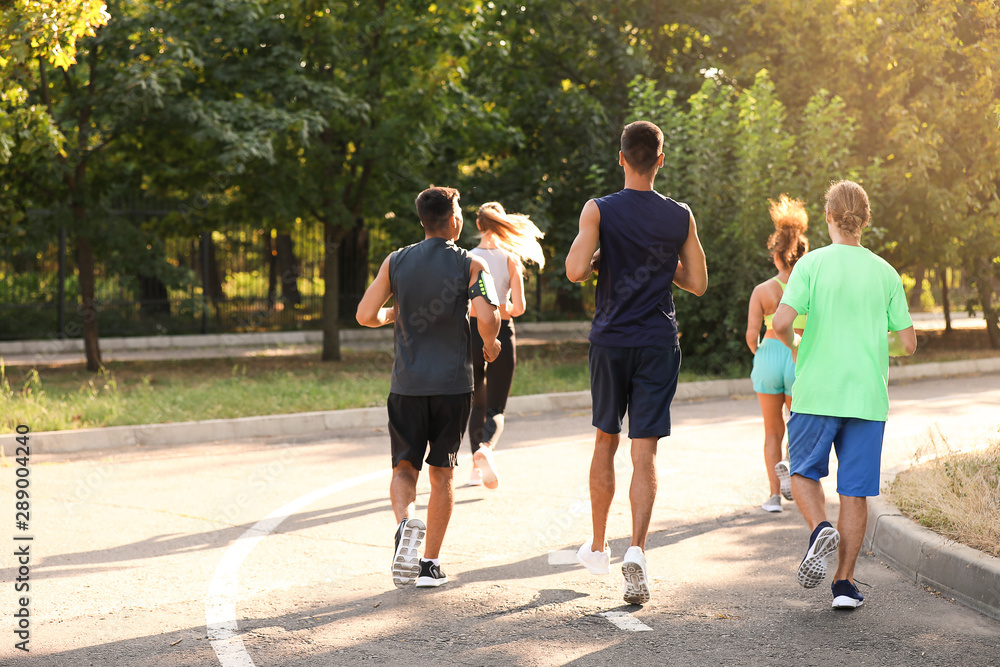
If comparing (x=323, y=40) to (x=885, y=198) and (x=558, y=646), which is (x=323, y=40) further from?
(x=558, y=646)

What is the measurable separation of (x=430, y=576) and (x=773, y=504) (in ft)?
9.20

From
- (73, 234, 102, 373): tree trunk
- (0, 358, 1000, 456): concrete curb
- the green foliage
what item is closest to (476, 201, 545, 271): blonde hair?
(0, 358, 1000, 456): concrete curb

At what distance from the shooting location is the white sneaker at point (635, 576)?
4.55 metres

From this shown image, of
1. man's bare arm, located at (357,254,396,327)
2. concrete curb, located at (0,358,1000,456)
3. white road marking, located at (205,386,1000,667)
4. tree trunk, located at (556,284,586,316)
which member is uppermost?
man's bare arm, located at (357,254,396,327)

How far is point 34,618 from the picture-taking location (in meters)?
4.54

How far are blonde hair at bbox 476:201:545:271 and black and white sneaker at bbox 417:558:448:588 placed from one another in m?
2.71

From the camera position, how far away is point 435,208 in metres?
5.05

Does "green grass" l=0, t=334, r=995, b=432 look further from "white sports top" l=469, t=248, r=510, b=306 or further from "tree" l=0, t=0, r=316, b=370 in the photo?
"white sports top" l=469, t=248, r=510, b=306

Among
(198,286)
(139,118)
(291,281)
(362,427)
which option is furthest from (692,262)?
(291,281)

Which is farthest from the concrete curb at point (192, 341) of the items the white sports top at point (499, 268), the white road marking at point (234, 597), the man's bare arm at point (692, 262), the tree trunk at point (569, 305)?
the man's bare arm at point (692, 262)

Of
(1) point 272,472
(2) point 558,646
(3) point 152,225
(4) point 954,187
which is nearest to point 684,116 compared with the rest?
(4) point 954,187

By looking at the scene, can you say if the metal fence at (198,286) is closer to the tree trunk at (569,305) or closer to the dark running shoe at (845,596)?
the tree trunk at (569,305)

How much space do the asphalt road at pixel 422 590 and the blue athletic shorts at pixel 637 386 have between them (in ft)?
2.88

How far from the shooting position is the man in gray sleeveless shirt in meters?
4.92
